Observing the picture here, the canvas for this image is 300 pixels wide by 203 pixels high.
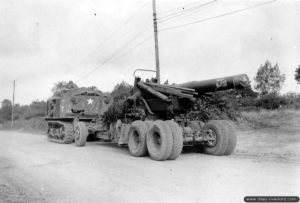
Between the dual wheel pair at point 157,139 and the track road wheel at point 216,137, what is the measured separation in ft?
5.24

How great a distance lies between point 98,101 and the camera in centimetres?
1759

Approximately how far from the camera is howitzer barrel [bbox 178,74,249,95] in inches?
351

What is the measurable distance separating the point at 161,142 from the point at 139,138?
1.33 m

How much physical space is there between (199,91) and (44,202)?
633cm

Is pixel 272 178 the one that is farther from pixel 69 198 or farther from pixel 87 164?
pixel 87 164

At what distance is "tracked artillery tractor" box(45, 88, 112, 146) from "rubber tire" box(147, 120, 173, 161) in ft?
19.5

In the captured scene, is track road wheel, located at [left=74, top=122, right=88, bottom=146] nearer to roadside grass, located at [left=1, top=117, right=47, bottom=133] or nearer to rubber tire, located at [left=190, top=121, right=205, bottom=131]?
rubber tire, located at [left=190, top=121, right=205, bottom=131]

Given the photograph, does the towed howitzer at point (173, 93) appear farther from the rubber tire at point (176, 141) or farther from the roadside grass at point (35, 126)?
the roadside grass at point (35, 126)

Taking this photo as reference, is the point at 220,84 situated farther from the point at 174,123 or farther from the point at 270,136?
the point at 270,136

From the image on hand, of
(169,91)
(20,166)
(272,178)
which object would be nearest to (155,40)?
(169,91)

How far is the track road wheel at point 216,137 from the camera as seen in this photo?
10188mm

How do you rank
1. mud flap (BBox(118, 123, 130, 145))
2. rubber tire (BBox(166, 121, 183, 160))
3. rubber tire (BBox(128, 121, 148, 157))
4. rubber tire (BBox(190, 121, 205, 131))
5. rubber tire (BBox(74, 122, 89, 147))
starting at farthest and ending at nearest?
1. rubber tire (BBox(74, 122, 89, 147))
2. mud flap (BBox(118, 123, 130, 145))
3. rubber tire (BBox(190, 121, 205, 131))
4. rubber tire (BBox(128, 121, 148, 157))
5. rubber tire (BBox(166, 121, 183, 160))

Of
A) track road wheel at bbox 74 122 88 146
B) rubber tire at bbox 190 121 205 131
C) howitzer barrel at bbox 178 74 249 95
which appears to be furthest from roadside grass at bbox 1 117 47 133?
howitzer barrel at bbox 178 74 249 95

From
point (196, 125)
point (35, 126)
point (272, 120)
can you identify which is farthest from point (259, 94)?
point (35, 126)
